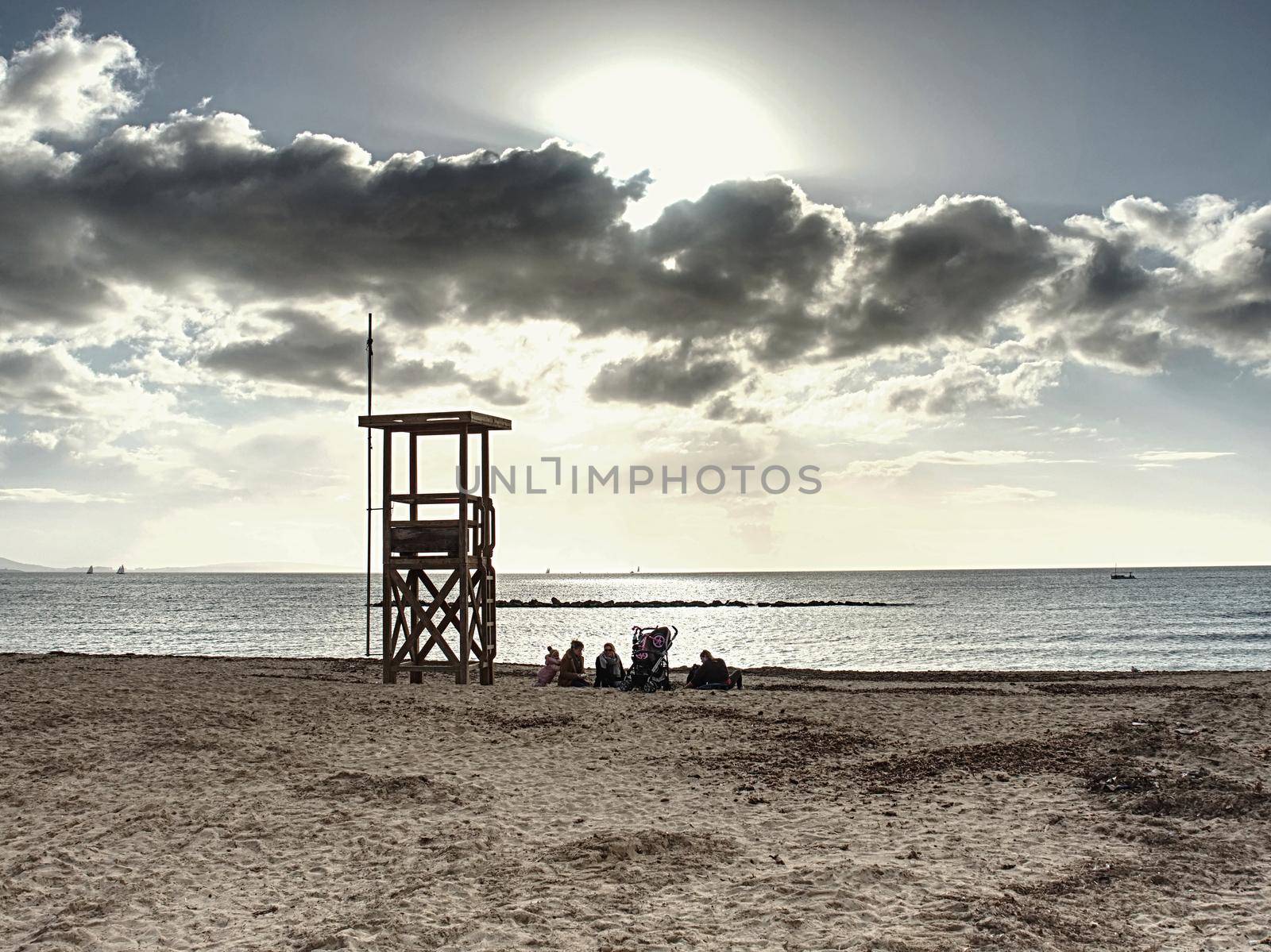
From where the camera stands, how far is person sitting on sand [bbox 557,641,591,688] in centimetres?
1994

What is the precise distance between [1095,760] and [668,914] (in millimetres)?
6810

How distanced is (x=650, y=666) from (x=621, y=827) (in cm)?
1026

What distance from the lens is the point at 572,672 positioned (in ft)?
66.1

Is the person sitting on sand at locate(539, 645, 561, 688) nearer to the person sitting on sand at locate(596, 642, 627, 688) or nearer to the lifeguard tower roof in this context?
the person sitting on sand at locate(596, 642, 627, 688)

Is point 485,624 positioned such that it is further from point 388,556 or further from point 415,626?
point 388,556

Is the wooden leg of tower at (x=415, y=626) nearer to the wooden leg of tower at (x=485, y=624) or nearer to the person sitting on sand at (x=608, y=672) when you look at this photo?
the wooden leg of tower at (x=485, y=624)

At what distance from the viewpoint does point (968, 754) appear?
39.2 feet

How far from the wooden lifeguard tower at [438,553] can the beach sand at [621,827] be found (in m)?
3.85

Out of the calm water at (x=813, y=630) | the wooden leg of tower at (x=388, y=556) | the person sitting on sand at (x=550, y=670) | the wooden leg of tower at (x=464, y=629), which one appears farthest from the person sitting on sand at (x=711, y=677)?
the calm water at (x=813, y=630)

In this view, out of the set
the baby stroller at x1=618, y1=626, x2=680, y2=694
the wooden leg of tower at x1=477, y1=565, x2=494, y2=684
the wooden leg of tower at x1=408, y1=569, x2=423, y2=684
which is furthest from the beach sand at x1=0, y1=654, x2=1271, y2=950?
the wooden leg of tower at x1=477, y1=565, x2=494, y2=684

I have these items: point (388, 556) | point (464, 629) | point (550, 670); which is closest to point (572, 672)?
point (550, 670)

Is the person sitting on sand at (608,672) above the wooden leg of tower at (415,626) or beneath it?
beneath

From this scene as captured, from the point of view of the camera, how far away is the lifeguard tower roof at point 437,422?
62.5 feet

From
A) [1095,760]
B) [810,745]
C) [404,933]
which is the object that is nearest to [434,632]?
[810,745]
